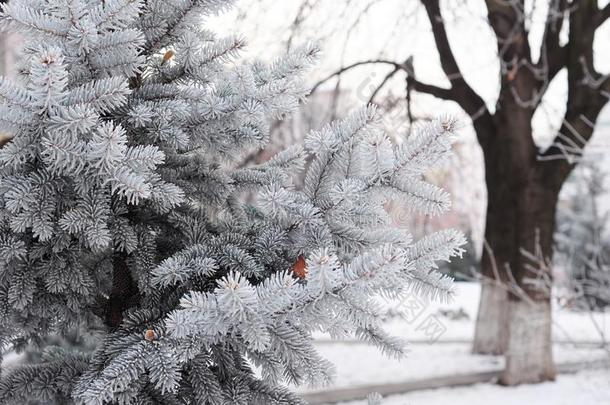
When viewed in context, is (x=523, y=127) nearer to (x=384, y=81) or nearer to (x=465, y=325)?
(x=384, y=81)

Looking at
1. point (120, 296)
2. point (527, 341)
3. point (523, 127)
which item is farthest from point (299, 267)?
point (523, 127)

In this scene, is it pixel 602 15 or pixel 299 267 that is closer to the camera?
pixel 299 267

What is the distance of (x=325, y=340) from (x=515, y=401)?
3316 millimetres

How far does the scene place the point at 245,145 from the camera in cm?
195

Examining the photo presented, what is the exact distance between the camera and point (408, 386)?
745 cm

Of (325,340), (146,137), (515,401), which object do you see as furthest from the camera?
(325,340)

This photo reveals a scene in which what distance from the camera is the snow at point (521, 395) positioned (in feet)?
22.5

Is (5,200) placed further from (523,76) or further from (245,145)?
(523,76)

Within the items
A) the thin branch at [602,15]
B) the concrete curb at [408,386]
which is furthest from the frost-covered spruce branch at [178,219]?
the thin branch at [602,15]

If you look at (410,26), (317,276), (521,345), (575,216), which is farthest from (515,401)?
(575,216)

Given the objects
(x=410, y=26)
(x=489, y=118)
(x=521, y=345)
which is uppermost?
(x=410, y=26)

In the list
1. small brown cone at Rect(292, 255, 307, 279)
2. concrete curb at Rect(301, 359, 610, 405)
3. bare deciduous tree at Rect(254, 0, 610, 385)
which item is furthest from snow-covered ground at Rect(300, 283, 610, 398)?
small brown cone at Rect(292, 255, 307, 279)

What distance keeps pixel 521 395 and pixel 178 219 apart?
6312mm

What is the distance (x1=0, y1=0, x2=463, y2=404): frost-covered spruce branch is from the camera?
138 cm
